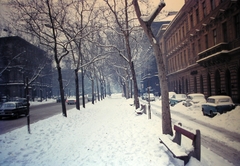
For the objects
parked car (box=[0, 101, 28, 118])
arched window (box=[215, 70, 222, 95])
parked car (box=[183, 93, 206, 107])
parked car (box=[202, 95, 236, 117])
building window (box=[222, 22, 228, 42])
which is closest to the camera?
parked car (box=[202, 95, 236, 117])

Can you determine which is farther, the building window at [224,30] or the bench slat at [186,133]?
the building window at [224,30]

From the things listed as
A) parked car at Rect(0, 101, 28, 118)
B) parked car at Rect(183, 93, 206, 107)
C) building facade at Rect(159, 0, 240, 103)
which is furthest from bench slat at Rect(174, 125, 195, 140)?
parked car at Rect(0, 101, 28, 118)

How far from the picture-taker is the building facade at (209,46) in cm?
1506

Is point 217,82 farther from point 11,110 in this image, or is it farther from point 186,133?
point 11,110

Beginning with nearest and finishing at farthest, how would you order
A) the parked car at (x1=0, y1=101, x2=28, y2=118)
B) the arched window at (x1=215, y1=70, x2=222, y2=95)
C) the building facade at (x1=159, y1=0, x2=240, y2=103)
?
the parked car at (x1=0, y1=101, x2=28, y2=118) → the building facade at (x1=159, y1=0, x2=240, y2=103) → the arched window at (x1=215, y1=70, x2=222, y2=95)

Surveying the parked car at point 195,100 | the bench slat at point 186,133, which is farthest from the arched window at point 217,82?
the bench slat at point 186,133

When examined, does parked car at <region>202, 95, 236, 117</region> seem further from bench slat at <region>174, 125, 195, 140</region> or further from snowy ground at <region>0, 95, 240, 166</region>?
bench slat at <region>174, 125, 195, 140</region>

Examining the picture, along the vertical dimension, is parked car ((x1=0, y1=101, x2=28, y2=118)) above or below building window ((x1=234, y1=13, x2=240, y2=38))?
below

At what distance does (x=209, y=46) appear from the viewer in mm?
19750

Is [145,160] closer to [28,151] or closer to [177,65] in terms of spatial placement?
[28,151]

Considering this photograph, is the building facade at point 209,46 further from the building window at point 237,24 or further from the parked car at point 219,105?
the parked car at point 219,105

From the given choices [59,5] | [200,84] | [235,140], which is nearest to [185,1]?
[200,84]

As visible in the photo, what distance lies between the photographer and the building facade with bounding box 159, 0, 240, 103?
1506 cm

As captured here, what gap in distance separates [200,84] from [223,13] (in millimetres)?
9351
